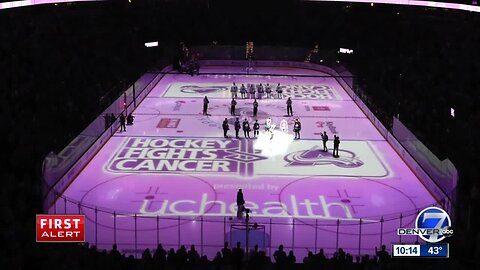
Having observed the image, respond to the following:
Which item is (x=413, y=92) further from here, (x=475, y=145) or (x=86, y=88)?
(x=86, y=88)

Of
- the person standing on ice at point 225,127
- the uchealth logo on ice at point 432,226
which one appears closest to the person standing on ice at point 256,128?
the person standing on ice at point 225,127

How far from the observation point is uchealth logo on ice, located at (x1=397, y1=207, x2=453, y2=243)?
12.3 metres

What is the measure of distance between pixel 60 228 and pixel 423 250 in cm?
685

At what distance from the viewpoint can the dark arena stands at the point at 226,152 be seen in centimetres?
1266

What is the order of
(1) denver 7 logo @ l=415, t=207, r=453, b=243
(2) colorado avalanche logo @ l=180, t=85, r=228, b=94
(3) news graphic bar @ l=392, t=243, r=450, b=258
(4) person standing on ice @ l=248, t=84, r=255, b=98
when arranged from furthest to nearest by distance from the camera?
(2) colorado avalanche logo @ l=180, t=85, r=228, b=94 < (4) person standing on ice @ l=248, t=84, r=255, b=98 < (1) denver 7 logo @ l=415, t=207, r=453, b=243 < (3) news graphic bar @ l=392, t=243, r=450, b=258

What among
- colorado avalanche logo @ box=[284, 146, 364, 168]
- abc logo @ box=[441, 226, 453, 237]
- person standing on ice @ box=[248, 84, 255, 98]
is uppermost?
abc logo @ box=[441, 226, 453, 237]

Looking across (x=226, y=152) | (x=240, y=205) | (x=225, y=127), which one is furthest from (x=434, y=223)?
(x=225, y=127)

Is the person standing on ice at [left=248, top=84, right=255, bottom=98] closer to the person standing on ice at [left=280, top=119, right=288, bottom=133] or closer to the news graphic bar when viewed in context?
the person standing on ice at [left=280, top=119, right=288, bottom=133]

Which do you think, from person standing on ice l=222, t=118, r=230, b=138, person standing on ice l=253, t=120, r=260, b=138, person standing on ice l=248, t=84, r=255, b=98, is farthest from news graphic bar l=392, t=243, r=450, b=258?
person standing on ice l=248, t=84, r=255, b=98

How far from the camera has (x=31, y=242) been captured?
1062 centimetres

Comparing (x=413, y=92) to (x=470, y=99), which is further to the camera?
(x=413, y=92)

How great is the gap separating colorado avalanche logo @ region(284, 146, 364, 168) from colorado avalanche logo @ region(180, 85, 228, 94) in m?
14.1

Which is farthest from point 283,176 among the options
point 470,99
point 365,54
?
point 365,54

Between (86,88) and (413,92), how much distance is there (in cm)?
1472
